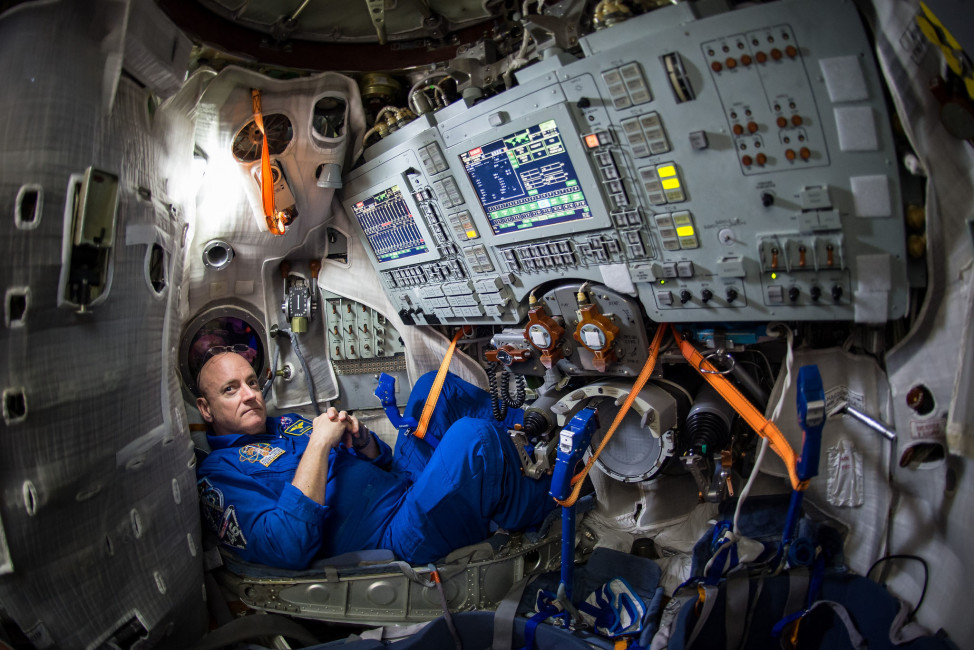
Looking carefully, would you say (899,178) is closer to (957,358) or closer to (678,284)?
(957,358)

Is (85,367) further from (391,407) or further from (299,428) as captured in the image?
(391,407)

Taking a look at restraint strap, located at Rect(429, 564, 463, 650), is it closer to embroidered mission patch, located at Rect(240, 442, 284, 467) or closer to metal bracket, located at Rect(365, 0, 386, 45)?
embroidered mission patch, located at Rect(240, 442, 284, 467)

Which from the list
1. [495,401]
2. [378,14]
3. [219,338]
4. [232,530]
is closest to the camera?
[232,530]

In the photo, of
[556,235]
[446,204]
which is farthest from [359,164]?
[556,235]

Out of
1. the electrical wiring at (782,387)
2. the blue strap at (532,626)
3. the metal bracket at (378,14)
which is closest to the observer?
the electrical wiring at (782,387)

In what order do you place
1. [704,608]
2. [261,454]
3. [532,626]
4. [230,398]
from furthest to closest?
[230,398]
[261,454]
[532,626]
[704,608]

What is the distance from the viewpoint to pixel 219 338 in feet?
13.3

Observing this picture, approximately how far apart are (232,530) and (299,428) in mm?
866

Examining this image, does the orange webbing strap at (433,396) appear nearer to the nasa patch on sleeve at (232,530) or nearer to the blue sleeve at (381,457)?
the blue sleeve at (381,457)

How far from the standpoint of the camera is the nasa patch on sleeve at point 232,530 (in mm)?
2846

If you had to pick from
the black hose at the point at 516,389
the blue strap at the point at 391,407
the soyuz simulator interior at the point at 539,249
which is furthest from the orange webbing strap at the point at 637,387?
the blue strap at the point at 391,407

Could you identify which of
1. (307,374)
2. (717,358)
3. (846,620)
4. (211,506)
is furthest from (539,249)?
(307,374)

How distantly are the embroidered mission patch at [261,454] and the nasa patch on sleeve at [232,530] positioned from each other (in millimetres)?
345

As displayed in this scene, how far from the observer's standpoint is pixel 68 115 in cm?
199
